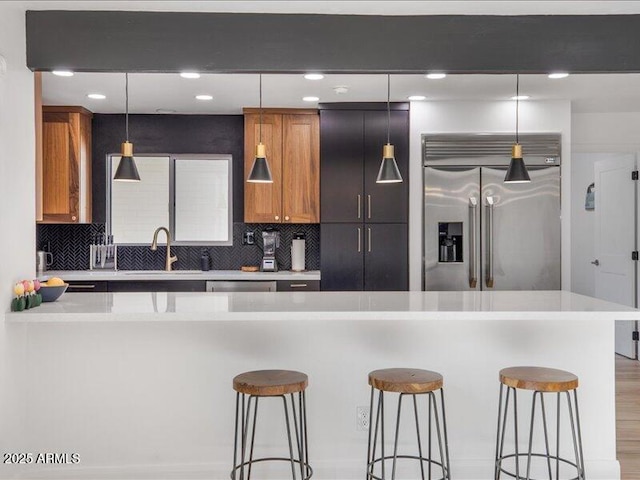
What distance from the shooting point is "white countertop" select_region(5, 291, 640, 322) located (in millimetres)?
2633

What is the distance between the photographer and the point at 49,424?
294 cm

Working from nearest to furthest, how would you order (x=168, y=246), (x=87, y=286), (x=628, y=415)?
1. (x=628, y=415)
2. (x=87, y=286)
3. (x=168, y=246)

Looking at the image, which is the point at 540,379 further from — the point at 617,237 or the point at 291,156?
the point at 617,237

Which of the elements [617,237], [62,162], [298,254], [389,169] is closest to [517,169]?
[389,169]

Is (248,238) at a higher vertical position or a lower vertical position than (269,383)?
higher

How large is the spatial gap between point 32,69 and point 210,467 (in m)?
2.20

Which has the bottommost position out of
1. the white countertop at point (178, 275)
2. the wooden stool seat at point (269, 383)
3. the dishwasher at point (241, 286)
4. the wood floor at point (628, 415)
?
the wood floor at point (628, 415)

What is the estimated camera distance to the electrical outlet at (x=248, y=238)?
5441 mm

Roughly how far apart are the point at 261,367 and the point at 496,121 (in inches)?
122

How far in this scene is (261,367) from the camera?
9.89 feet

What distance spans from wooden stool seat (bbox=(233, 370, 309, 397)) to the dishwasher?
2.27 metres

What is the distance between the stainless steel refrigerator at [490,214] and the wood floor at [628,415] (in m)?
1.00

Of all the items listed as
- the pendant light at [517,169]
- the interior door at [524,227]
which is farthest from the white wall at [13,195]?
the interior door at [524,227]

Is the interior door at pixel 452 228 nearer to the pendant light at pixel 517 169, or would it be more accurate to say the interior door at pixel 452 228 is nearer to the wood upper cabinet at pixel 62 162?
the pendant light at pixel 517 169
